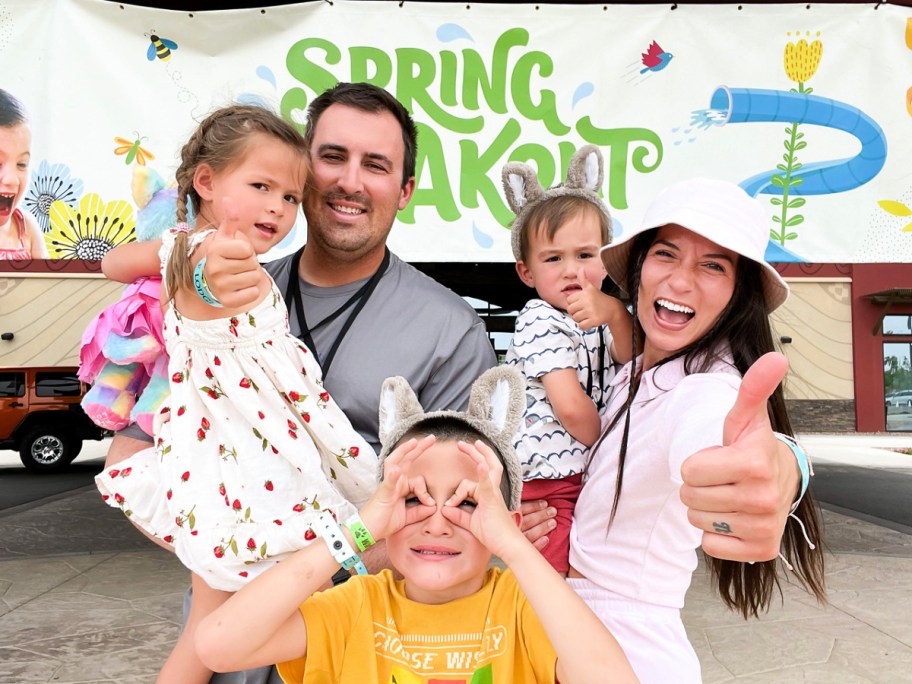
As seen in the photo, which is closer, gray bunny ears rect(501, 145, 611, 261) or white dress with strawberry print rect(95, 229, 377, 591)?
white dress with strawberry print rect(95, 229, 377, 591)

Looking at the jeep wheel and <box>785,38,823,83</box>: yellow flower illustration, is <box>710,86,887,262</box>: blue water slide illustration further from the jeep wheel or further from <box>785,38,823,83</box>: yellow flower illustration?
the jeep wheel

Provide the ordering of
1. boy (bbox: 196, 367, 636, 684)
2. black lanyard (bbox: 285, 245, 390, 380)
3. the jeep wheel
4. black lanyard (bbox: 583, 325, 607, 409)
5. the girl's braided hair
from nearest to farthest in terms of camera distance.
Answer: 1. boy (bbox: 196, 367, 636, 684)
2. the girl's braided hair
3. black lanyard (bbox: 583, 325, 607, 409)
4. black lanyard (bbox: 285, 245, 390, 380)
5. the jeep wheel

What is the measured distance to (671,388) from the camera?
1.48 m

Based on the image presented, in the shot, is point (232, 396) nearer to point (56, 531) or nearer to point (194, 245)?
point (194, 245)

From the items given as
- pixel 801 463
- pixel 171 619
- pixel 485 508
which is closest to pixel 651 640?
pixel 485 508

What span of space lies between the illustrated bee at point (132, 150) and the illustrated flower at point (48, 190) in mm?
249

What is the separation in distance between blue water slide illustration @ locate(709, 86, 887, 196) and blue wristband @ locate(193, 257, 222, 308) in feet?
9.06

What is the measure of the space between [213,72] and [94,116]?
590 mm

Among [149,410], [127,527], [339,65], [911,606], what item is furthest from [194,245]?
[127,527]

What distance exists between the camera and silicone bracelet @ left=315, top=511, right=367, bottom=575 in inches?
56.2

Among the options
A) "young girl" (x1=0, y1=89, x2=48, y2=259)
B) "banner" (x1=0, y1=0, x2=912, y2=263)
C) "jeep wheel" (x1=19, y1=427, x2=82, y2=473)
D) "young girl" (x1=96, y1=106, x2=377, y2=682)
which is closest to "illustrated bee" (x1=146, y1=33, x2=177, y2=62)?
"banner" (x1=0, y1=0, x2=912, y2=263)

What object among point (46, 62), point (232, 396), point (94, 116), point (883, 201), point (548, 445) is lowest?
point (548, 445)

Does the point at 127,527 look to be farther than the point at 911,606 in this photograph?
Yes

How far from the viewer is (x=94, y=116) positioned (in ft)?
10.8
